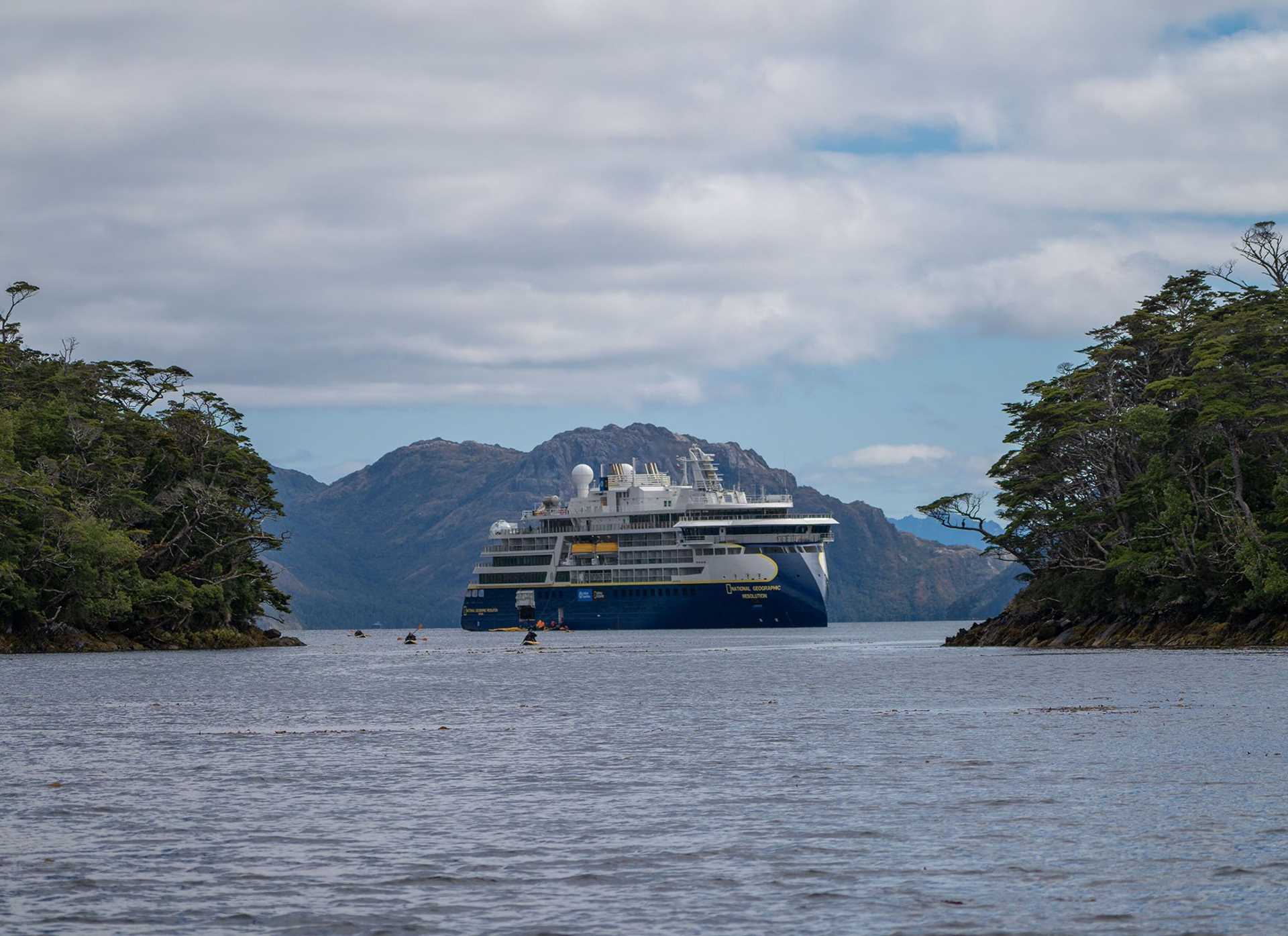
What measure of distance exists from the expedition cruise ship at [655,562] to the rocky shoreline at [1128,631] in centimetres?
5999

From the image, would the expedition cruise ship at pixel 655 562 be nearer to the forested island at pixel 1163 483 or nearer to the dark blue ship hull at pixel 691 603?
the dark blue ship hull at pixel 691 603

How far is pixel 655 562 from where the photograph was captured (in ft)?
599

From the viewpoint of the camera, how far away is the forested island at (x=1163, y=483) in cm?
7644

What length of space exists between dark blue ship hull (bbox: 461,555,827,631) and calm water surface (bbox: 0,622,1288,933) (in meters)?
119

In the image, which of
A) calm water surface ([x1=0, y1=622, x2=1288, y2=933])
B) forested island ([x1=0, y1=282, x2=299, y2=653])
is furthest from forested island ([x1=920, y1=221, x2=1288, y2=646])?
forested island ([x1=0, y1=282, x2=299, y2=653])

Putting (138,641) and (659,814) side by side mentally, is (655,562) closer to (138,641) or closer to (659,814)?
(138,641)

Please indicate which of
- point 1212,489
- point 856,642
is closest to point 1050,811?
point 1212,489

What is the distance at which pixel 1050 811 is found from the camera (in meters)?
→ 25.4

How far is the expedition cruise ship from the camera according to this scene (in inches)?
6900

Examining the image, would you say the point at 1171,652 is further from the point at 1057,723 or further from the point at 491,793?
the point at 491,793

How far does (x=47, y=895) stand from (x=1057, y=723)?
90.0 ft

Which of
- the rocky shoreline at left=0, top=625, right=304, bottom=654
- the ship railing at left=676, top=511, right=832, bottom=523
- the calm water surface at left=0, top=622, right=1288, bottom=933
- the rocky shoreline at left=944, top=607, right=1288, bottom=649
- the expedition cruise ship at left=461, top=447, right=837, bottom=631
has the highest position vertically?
the ship railing at left=676, top=511, right=832, bottom=523

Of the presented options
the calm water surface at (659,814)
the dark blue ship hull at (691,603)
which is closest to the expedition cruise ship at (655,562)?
the dark blue ship hull at (691,603)

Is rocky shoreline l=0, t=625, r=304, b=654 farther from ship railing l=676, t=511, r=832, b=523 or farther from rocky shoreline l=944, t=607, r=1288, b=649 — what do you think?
ship railing l=676, t=511, r=832, b=523
